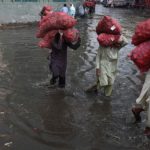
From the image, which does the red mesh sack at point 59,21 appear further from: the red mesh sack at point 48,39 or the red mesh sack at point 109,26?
the red mesh sack at point 109,26

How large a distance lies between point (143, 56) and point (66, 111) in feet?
6.31

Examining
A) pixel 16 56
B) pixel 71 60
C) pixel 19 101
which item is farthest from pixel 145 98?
pixel 16 56

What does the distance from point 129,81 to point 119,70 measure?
4.42 feet

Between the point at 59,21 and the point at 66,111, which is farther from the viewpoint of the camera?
the point at 59,21

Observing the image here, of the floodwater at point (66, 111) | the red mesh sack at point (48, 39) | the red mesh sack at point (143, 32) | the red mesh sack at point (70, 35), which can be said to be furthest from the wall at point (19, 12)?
the red mesh sack at point (143, 32)

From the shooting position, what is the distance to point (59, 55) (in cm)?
908

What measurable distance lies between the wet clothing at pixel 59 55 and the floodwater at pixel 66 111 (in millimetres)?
405

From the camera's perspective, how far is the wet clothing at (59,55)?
351 inches

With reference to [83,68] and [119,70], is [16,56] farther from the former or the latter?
[119,70]

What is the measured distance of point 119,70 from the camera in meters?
11.9

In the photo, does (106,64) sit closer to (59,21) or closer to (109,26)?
(109,26)

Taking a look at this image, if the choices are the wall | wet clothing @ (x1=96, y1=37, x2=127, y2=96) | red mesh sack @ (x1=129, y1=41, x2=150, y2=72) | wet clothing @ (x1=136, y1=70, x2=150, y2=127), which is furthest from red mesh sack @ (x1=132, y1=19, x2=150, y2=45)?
the wall

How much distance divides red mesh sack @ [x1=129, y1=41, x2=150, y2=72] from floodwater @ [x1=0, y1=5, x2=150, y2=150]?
1050 millimetres

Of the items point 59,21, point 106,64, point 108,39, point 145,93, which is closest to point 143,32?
point 145,93
